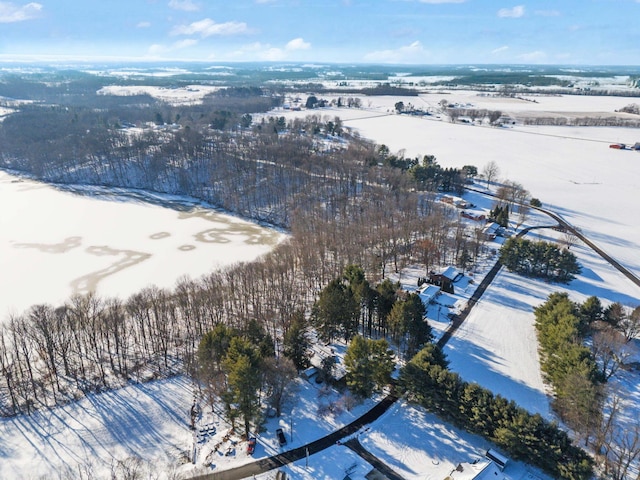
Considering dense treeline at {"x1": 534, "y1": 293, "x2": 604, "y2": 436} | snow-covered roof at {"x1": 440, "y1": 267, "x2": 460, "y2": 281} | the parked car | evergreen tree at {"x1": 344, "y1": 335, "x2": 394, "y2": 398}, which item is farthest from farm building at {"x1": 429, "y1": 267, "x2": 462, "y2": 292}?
the parked car

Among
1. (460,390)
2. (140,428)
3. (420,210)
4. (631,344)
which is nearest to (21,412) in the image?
(140,428)

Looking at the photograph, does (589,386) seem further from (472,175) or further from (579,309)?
(472,175)

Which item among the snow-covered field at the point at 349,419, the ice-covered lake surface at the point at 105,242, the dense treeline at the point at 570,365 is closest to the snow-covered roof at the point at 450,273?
the snow-covered field at the point at 349,419

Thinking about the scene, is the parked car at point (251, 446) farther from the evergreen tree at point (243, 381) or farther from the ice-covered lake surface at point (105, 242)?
the ice-covered lake surface at point (105, 242)

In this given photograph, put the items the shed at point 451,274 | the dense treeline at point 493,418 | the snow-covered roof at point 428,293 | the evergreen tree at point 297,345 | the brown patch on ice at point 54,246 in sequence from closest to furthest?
the dense treeline at point 493,418 < the evergreen tree at point 297,345 < the snow-covered roof at point 428,293 < the shed at point 451,274 < the brown patch on ice at point 54,246

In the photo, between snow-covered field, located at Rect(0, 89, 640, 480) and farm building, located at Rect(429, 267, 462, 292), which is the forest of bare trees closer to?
snow-covered field, located at Rect(0, 89, 640, 480)

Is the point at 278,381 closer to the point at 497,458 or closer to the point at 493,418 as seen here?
the point at 493,418
